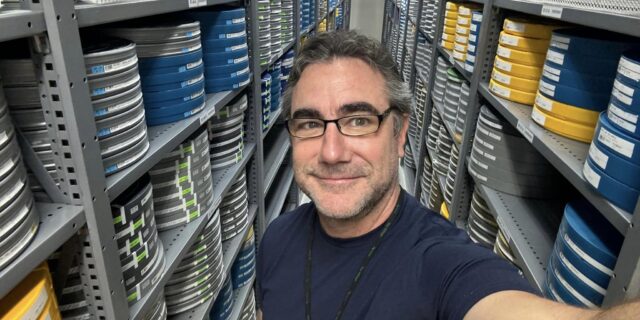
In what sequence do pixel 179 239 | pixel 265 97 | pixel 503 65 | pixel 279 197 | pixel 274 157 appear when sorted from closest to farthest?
pixel 179 239
pixel 503 65
pixel 265 97
pixel 274 157
pixel 279 197

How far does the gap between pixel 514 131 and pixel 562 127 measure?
466mm

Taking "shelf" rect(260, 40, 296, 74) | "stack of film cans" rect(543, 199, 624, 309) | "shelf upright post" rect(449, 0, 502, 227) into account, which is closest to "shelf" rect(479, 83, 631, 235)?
"stack of film cans" rect(543, 199, 624, 309)

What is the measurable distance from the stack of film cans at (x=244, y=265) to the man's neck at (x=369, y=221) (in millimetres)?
1324

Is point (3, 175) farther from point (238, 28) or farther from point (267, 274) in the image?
point (238, 28)

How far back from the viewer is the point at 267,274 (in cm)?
143

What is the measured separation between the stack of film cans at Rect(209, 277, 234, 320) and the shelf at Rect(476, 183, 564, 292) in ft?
4.69

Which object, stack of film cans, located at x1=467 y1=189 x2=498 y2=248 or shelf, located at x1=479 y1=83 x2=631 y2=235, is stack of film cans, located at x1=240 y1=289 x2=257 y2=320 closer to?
stack of film cans, located at x1=467 y1=189 x2=498 y2=248

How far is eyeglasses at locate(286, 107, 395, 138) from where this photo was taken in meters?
1.27

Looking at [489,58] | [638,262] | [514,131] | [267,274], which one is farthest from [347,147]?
[489,58]

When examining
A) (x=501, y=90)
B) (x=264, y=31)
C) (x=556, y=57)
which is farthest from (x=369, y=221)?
(x=264, y=31)

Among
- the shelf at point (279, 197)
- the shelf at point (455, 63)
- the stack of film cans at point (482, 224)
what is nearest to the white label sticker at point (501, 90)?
the shelf at point (455, 63)

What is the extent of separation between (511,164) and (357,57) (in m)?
0.97

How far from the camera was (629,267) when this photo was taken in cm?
89

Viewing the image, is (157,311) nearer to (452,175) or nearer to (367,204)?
(367,204)
